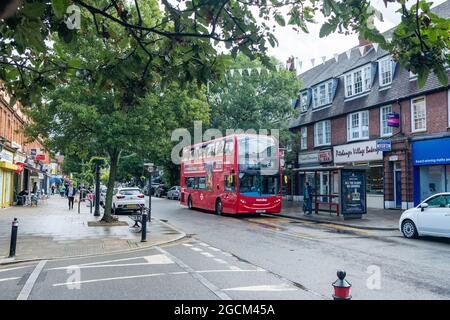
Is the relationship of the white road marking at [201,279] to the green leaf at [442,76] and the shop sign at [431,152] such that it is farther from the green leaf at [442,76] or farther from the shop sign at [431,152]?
the shop sign at [431,152]

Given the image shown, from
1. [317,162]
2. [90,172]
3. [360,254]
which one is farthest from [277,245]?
[90,172]

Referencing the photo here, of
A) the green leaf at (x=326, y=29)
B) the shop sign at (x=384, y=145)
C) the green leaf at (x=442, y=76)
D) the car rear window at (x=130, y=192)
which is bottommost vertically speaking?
the car rear window at (x=130, y=192)

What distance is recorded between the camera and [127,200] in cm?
2520

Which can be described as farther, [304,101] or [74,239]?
[304,101]

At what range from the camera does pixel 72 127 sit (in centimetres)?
1609

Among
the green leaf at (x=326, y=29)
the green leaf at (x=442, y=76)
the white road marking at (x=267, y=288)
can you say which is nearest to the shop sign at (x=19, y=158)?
the white road marking at (x=267, y=288)

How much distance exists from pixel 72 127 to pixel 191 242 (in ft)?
22.0

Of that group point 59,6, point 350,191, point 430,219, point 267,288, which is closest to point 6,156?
point 350,191

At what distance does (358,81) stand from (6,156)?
23598 millimetres

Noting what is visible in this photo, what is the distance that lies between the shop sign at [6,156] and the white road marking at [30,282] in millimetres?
18207

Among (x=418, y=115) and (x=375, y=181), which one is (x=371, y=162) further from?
(x=418, y=115)

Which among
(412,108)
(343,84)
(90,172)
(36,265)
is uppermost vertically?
(343,84)

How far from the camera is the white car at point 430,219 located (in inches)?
499
